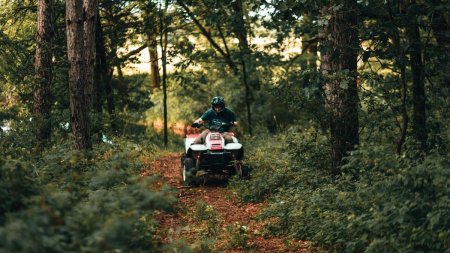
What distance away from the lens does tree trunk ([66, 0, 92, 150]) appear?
11867mm

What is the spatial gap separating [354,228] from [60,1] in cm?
1374

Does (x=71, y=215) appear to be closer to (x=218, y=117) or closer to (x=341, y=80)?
(x=341, y=80)

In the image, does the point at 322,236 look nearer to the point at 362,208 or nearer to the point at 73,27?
the point at 362,208

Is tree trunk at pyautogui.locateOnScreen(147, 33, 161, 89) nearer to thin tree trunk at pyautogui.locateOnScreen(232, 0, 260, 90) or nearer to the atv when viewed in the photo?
thin tree trunk at pyautogui.locateOnScreen(232, 0, 260, 90)

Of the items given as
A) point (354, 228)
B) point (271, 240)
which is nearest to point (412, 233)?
point (354, 228)

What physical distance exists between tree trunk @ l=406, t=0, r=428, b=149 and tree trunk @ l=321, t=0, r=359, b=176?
3.06 ft

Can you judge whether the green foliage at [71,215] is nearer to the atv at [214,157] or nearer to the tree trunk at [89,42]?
the tree trunk at [89,42]

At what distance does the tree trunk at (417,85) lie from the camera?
408 inches

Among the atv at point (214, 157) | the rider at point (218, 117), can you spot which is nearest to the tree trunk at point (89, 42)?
the atv at point (214, 157)

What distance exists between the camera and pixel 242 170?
13.6 meters

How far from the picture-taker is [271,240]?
8953 millimetres

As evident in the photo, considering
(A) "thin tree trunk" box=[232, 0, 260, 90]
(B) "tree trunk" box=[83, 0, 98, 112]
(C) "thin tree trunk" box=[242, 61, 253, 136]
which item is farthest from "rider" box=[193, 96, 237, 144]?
(C) "thin tree trunk" box=[242, 61, 253, 136]

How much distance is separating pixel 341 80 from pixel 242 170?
13.7 feet

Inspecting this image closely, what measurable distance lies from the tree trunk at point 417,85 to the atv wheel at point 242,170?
401cm
